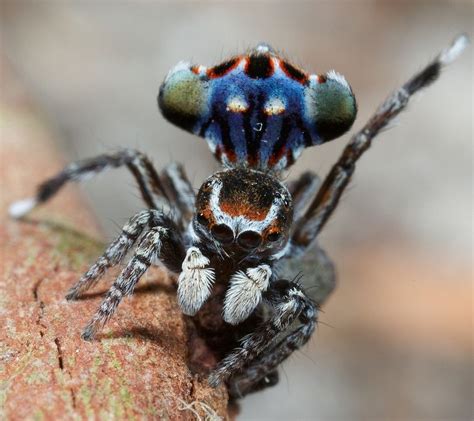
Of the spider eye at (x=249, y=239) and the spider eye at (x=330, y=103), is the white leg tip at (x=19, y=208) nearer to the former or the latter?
the spider eye at (x=249, y=239)

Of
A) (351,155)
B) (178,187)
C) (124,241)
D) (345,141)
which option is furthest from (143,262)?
(345,141)

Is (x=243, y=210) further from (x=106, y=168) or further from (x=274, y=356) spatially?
(x=106, y=168)

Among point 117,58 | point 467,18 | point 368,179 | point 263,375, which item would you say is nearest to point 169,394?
point 263,375

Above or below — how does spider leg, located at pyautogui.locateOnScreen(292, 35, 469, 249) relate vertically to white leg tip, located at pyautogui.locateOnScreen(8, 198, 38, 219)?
above

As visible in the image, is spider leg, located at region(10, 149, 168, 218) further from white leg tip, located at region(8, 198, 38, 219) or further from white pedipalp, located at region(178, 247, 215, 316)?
white pedipalp, located at region(178, 247, 215, 316)

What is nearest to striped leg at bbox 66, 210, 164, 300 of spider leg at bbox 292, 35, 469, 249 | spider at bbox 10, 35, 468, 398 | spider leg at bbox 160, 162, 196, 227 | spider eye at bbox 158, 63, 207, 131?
spider at bbox 10, 35, 468, 398
